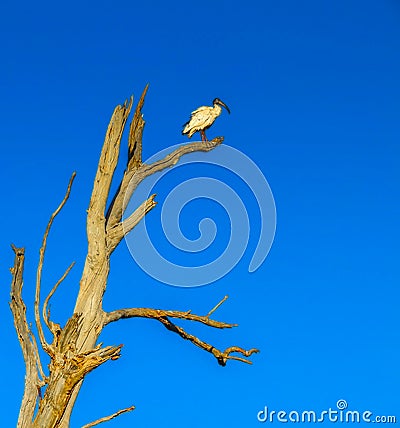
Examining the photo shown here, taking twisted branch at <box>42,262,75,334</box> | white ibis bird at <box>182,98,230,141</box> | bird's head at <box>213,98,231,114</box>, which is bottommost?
twisted branch at <box>42,262,75,334</box>

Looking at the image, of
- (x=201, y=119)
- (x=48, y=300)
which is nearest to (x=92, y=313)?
(x=48, y=300)

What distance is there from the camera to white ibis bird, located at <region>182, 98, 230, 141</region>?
21.3ft

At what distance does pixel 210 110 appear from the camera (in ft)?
21.9

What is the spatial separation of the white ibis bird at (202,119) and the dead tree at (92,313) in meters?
1.05

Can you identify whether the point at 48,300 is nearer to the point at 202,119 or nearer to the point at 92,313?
the point at 92,313

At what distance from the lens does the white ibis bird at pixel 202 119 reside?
650cm

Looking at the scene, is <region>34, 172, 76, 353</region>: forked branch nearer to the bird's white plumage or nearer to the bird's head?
the bird's white plumage

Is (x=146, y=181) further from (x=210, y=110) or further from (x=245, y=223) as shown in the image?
(x=210, y=110)

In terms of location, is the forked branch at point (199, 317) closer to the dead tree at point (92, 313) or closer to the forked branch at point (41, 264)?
the dead tree at point (92, 313)

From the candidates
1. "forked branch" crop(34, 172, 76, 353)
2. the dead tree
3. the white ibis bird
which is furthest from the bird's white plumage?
"forked branch" crop(34, 172, 76, 353)

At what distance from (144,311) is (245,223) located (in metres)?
1.21

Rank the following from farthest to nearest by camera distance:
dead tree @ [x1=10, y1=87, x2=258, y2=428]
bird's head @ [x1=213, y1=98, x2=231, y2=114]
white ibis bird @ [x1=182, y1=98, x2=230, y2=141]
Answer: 1. bird's head @ [x1=213, y1=98, x2=231, y2=114]
2. white ibis bird @ [x1=182, y1=98, x2=230, y2=141]
3. dead tree @ [x1=10, y1=87, x2=258, y2=428]

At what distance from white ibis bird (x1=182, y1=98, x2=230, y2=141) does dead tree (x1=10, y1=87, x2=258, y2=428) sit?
3.44 feet

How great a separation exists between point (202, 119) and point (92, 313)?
2.70 m
